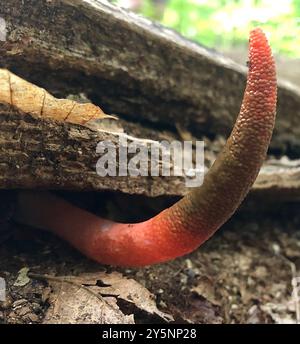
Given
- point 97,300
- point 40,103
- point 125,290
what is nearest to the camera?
point 40,103

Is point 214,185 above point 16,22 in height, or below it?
below

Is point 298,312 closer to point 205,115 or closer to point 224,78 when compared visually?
point 205,115

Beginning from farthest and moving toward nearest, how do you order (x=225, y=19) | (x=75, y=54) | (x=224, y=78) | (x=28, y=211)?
1. (x=225, y=19)
2. (x=224, y=78)
3. (x=28, y=211)
4. (x=75, y=54)

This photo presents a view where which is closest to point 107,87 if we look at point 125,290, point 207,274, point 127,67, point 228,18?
point 127,67

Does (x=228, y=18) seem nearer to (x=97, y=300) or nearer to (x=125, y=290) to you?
(x=125, y=290)

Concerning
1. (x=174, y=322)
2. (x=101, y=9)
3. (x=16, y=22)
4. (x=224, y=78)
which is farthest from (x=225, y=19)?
(x=174, y=322)

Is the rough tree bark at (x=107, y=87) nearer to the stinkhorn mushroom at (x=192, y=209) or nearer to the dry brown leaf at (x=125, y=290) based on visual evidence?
the stinkhorn mushroom at (x=192, y=209)

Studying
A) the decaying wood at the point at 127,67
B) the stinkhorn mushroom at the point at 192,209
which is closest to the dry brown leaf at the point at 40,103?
the decaying wood at the point at 127,67

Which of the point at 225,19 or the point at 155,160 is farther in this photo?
the point at 225,19
